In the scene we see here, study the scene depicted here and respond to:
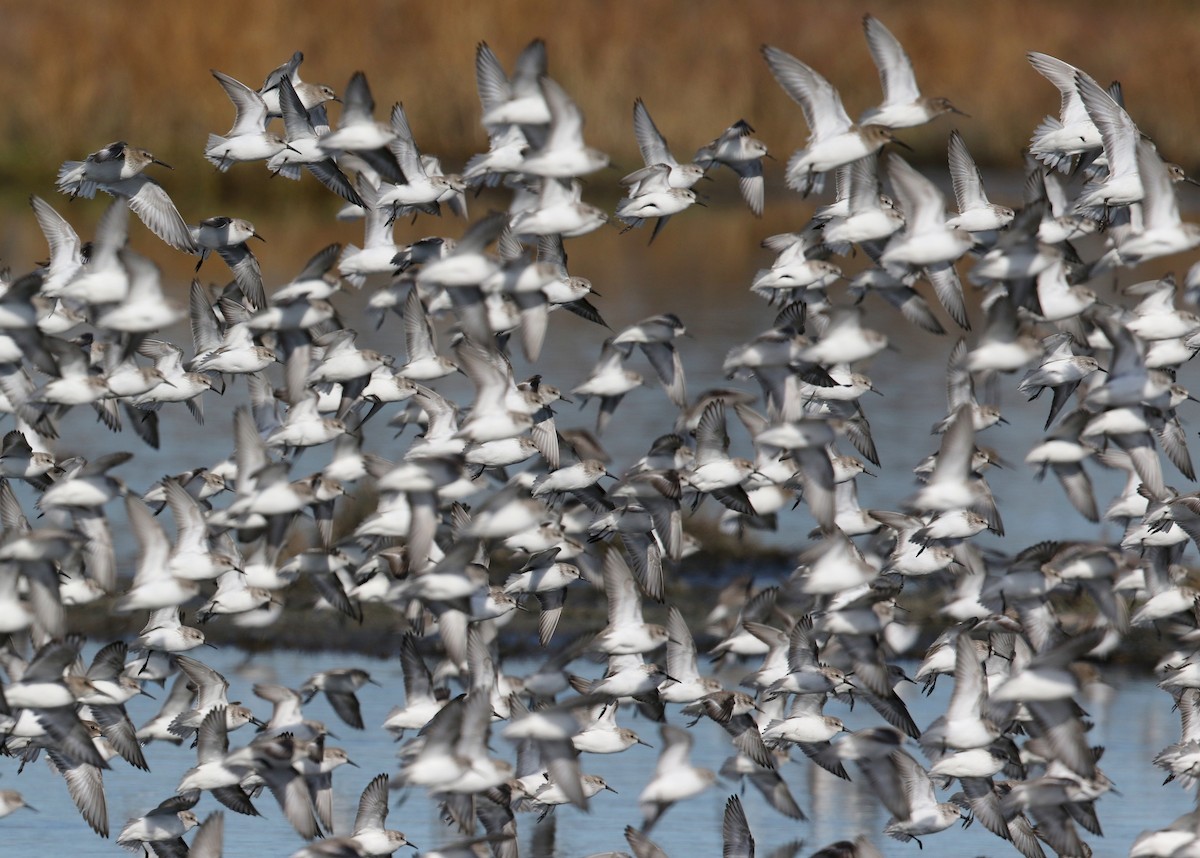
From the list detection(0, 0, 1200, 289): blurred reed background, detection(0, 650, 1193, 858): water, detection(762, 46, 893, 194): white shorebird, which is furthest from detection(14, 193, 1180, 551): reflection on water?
detection(762, 46, 893, 194): white shorebird

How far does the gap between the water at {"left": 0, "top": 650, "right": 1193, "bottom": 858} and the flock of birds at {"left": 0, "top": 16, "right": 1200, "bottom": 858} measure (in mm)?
1125

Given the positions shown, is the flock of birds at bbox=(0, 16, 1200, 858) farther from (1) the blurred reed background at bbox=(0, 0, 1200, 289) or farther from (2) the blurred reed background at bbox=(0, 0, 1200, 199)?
(2) the blurred reed background at bbox=(0, 0, 1200, 199)

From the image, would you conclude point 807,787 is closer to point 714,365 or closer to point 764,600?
point 764,600

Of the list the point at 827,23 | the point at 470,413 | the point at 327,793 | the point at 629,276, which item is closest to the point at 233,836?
the point at 327,793

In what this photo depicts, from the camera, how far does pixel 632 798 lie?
17.8 meters

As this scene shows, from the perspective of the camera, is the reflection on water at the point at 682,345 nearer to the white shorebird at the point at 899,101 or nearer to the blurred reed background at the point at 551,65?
the blurred reed background at the point at 551,65

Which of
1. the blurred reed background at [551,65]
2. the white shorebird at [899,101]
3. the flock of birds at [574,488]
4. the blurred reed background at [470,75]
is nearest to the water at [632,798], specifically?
the flock of birds at [574,488]

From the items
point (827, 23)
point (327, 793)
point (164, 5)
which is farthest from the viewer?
point (827, 23)

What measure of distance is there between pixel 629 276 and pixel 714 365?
1046 cm

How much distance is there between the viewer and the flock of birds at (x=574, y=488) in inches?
541

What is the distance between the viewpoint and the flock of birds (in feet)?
45.1

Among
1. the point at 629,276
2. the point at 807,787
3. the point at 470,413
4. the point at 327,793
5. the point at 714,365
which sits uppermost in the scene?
the point at 470,413

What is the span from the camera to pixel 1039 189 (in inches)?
590

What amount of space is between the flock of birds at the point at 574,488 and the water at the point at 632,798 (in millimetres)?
1125
